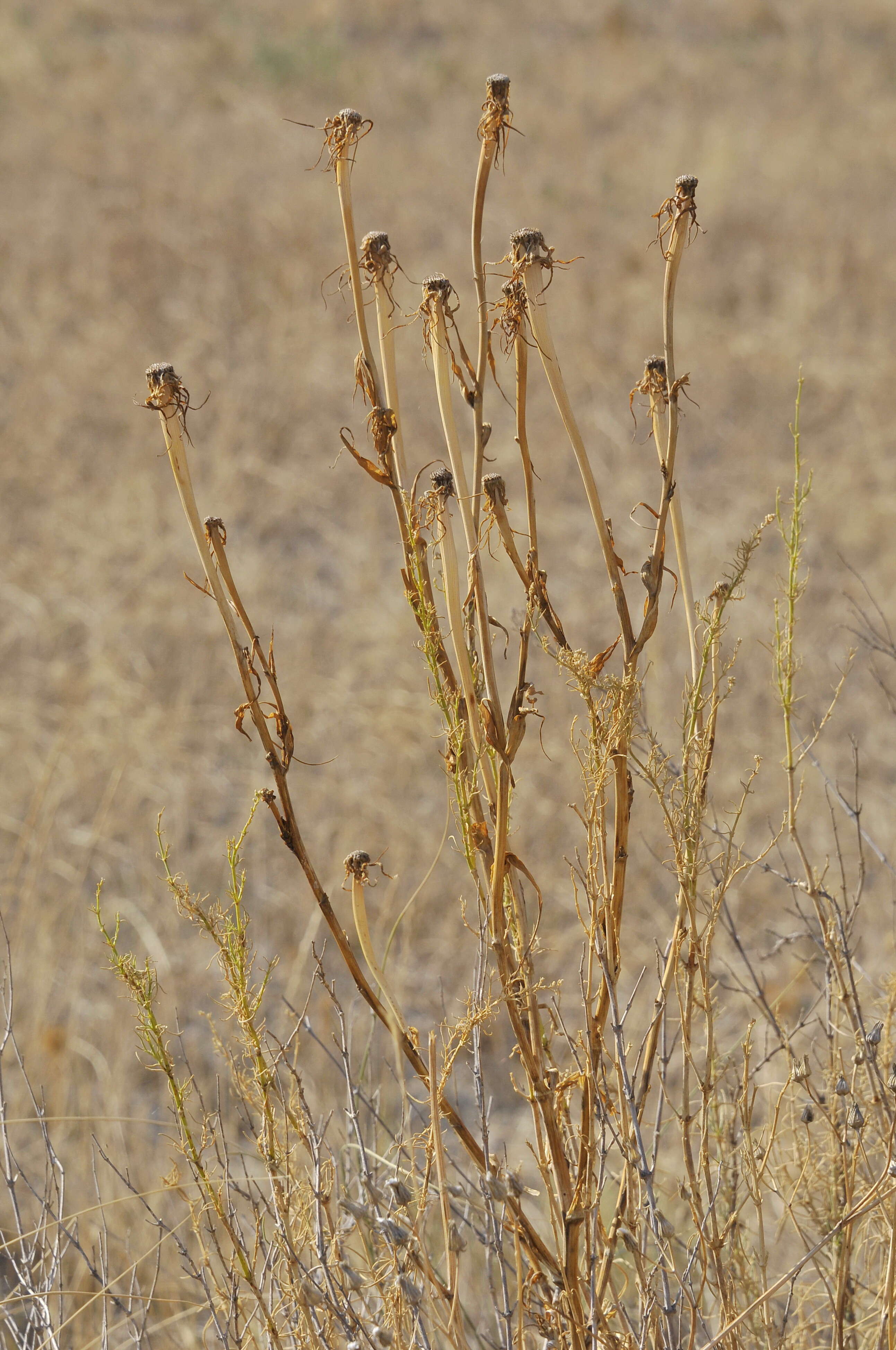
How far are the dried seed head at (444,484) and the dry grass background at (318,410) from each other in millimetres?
1000

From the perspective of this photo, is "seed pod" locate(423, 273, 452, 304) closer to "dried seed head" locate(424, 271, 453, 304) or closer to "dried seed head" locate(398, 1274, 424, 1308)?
"dried seed head" locate(424, 271, 453, 304)

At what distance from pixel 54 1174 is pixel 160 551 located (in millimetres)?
3363

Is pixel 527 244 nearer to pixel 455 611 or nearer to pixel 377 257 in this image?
pixel 377 257

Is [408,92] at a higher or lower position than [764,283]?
higher

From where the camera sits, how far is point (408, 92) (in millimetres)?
8672

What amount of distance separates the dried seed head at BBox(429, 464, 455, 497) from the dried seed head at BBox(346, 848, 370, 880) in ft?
0.78

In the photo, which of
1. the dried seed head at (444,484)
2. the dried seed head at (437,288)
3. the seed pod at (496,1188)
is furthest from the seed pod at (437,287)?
the seed pod at (496,1188)

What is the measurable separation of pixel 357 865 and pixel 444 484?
256mm

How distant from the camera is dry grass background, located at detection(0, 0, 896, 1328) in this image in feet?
10.1

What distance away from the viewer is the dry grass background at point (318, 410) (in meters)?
3.08

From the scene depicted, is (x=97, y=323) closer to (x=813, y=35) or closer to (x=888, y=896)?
(x=888, y=896)

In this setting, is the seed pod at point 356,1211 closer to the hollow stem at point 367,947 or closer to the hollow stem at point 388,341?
the hollow stem at point 367,947

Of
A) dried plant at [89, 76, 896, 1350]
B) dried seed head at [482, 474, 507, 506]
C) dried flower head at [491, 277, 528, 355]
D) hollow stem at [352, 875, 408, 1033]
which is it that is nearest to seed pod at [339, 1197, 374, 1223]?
dried plant at [89, 76, 896, 1350]

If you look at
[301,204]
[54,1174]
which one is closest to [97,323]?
[301,204]
